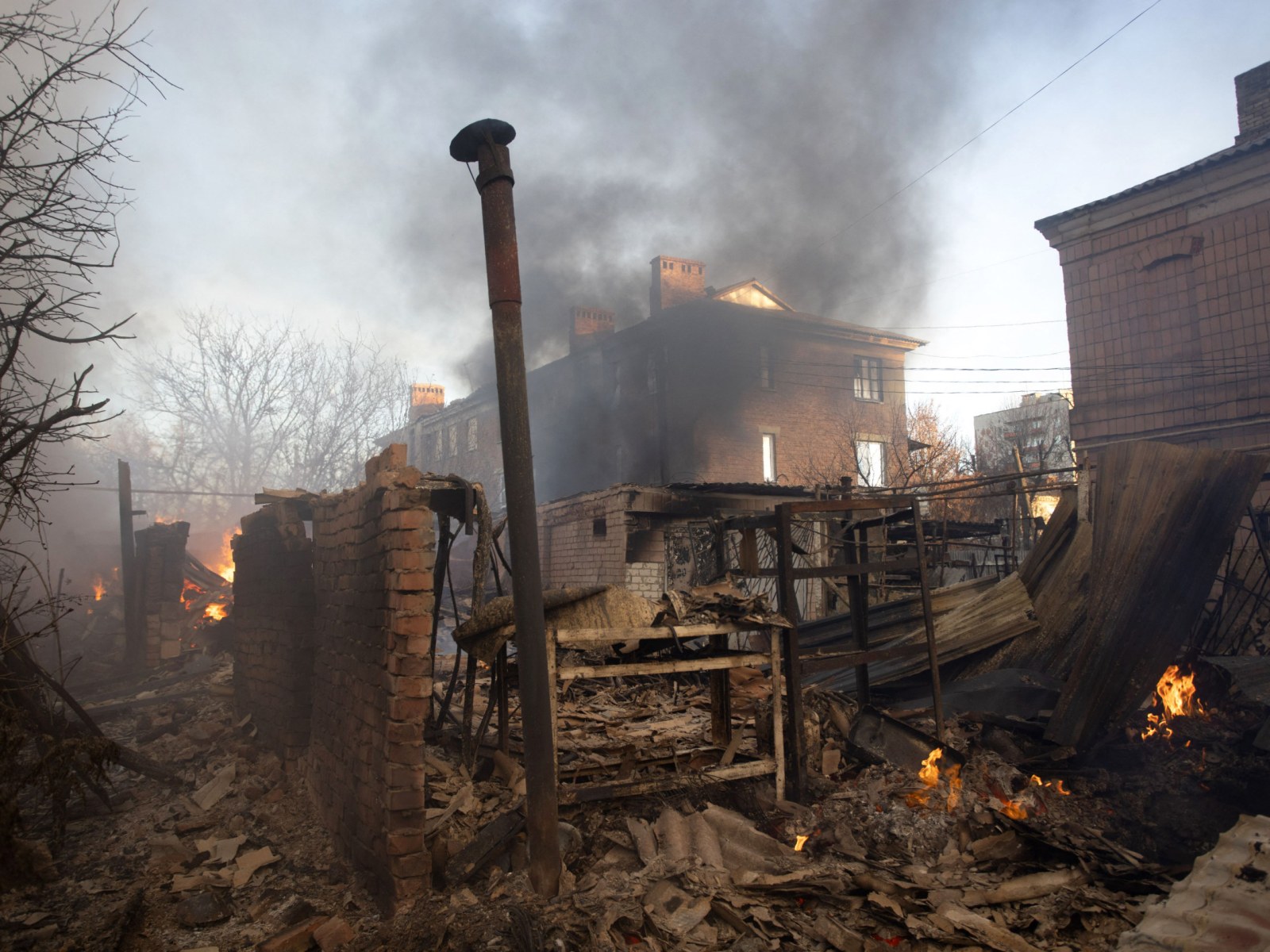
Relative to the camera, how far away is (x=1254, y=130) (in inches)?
663

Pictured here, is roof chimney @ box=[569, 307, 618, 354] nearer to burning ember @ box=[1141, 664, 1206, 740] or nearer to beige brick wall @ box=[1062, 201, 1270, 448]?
beige brick wall @ box=[1062, 201, 1270, 448]

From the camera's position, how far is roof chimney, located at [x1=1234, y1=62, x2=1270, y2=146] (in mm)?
16719

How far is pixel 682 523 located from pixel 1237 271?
12866mm

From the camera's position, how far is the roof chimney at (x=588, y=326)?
99.9 feet

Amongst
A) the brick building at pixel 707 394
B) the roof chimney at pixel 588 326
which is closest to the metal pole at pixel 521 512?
the brick building at pixel 707 394

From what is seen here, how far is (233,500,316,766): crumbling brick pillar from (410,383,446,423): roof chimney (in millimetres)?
29808

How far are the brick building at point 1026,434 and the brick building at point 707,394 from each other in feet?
19.5

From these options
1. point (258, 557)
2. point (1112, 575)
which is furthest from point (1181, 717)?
point (258, 557)

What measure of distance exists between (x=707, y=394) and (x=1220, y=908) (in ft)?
81.6

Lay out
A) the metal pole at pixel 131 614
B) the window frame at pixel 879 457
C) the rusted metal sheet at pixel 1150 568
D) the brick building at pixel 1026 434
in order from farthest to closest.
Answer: the brick building at pixel 1026 434 → the window frame at pixel 879 457 → the metal pole at pixel 131 614 → the rusted metal sheet at pixel 1150 568

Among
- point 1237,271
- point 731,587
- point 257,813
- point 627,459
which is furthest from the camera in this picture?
point 627,459

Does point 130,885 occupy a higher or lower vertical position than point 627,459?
lower

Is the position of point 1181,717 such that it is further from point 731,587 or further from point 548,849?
point 548,849

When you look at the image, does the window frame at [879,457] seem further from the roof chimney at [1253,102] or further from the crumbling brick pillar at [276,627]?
the crumbling brick pillar at [276,627]
